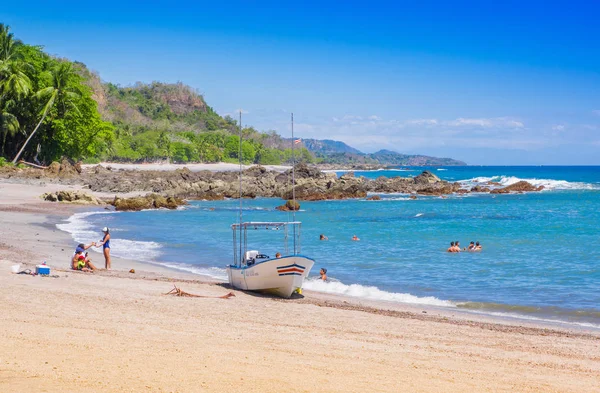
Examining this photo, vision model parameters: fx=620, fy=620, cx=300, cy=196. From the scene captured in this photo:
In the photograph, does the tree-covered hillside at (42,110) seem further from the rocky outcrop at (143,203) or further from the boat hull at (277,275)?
the boat hull at (277,275)

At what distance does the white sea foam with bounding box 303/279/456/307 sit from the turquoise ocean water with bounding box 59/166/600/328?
0.04 meters

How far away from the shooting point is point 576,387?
862cm

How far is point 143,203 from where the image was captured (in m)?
48.6

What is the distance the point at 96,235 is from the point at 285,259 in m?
16.8

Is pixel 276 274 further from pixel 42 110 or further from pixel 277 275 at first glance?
pixel 42 110

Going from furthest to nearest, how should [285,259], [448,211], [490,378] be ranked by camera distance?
[448,211] < [285,259] < [490,378]

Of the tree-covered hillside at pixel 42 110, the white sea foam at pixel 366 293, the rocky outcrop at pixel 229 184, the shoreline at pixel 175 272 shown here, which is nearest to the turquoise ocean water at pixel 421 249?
the white sea foam at pixel 366 293

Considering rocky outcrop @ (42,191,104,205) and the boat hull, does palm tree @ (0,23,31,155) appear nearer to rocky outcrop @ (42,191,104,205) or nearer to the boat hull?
rocky outcrop @ (42,191,104,205)

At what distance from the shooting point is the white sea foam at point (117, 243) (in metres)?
25.4

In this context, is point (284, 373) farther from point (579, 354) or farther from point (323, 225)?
point (323, 225)

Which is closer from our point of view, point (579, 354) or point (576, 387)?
point (576, 387)

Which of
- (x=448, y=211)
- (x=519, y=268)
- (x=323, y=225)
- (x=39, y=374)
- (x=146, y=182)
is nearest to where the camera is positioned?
(x=39, y=374)

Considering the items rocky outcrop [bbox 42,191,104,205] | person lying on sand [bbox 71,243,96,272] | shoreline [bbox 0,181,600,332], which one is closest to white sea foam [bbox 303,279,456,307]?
shoreline [bbox 0,181,600,332]

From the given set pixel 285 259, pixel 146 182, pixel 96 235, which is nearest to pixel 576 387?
pixel 285 259
